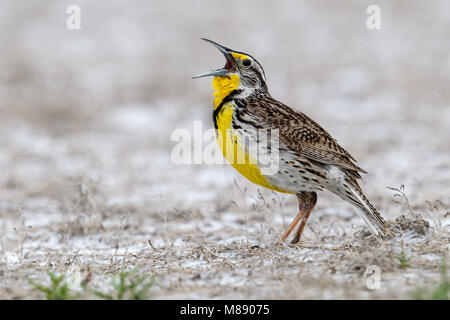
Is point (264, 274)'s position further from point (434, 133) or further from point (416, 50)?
point (416, 50)

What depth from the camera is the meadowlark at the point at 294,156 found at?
460cm

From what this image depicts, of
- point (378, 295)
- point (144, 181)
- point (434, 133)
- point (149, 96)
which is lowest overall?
point (378, 295)

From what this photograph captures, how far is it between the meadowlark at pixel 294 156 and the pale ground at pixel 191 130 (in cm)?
18

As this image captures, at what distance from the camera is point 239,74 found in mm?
5105

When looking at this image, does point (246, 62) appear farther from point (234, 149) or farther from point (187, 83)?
point (187, 83)

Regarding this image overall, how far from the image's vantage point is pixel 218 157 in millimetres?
9125

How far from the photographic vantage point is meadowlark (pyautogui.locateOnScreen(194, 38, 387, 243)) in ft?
15.1

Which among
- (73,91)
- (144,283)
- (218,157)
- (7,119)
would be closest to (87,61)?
(73,91)

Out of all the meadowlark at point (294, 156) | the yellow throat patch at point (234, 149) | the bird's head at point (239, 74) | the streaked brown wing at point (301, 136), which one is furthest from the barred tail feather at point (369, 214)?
the bird's head at point (239, 74)

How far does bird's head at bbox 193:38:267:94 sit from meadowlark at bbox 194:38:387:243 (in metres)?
0.12

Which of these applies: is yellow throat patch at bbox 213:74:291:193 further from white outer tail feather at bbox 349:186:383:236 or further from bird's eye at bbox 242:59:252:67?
white outer tail feather at bbox 349:186:383:236

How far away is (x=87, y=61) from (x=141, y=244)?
8.98 m

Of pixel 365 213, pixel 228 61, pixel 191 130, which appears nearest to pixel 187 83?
pixel 191 130

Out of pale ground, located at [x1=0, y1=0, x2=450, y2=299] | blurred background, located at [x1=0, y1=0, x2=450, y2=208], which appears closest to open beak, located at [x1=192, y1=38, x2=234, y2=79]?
pale ground, located at [x1=0, y1=0, x2=450, y2=299]
